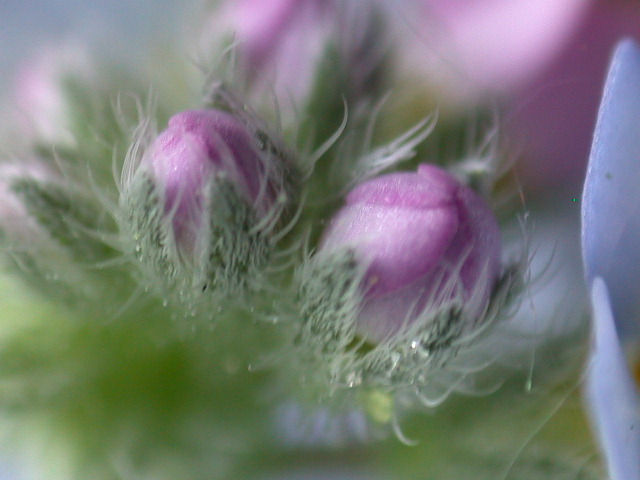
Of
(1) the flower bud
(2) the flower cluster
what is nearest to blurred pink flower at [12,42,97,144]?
(2) the flower cluster

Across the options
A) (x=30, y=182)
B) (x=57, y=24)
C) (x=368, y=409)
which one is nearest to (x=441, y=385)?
(x=368, y=409)

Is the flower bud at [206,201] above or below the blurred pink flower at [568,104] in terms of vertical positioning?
above

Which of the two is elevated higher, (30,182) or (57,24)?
(57,24)

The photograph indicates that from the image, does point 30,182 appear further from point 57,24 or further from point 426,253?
point 57,24

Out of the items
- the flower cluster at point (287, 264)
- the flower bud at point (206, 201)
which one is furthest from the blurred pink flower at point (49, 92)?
the flower bud at point (206, 201)

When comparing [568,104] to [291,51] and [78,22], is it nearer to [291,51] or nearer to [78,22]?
[291,51]

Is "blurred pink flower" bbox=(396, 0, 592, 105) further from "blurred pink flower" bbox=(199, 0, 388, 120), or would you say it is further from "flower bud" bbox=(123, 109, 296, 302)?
"flower bud" bbox=(123, 109, 296, 302)

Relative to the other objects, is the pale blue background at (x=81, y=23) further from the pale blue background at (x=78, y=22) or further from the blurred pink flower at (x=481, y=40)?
the blurred pink flower at (x=481, y=40)
